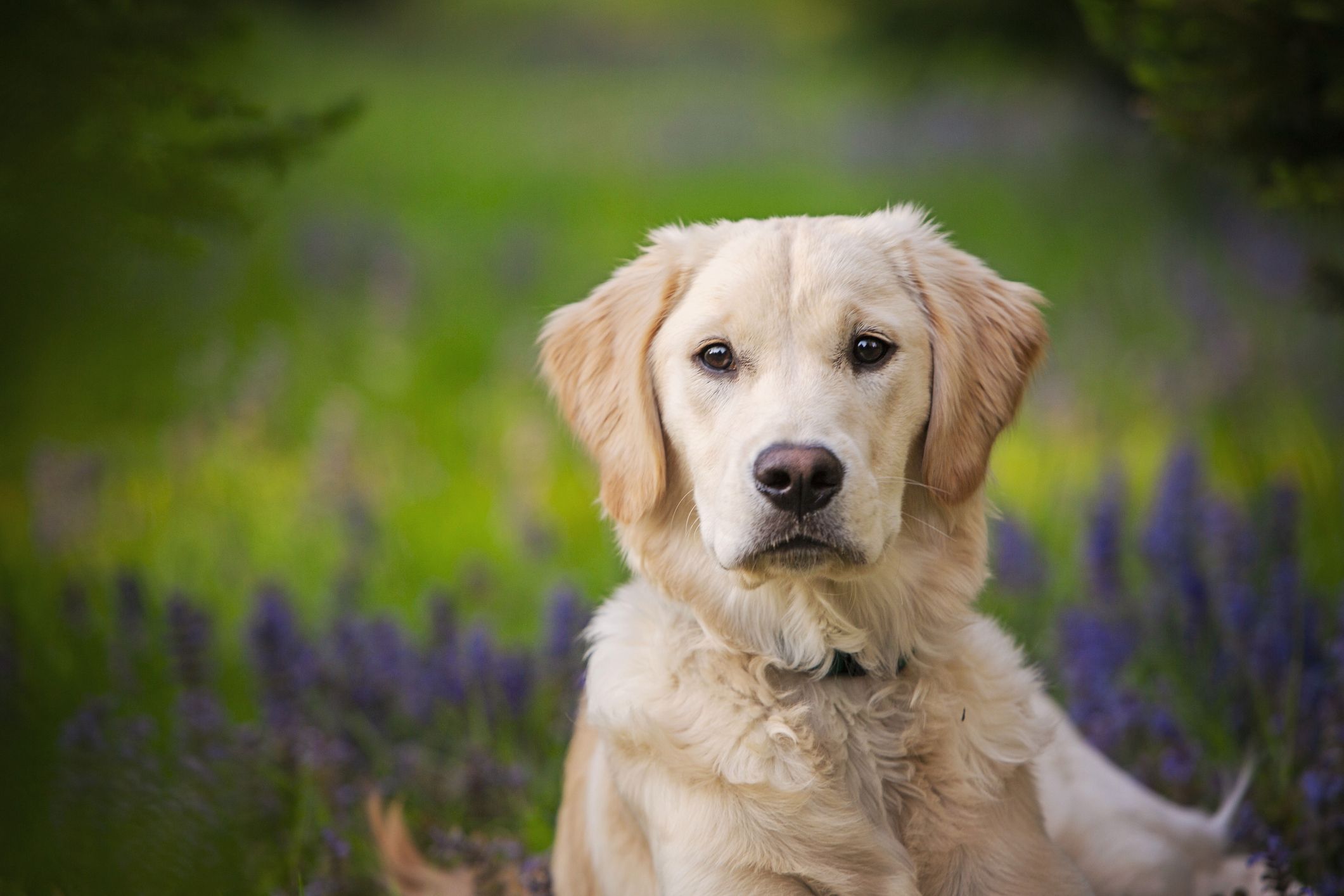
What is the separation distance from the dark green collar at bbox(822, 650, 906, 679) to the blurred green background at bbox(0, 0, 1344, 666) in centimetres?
159

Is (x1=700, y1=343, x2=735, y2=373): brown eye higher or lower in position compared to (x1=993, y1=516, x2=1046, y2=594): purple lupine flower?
A: higher

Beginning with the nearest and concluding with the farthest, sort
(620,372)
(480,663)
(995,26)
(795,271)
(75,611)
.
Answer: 1. (795,271)
2. (620,372)
3. (480,663)
4. (75,611)
5. (995,26)

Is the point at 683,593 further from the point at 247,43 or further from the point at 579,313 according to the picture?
the point at 247,43

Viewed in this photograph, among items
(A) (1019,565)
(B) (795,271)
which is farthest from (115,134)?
(A) (1019,565)

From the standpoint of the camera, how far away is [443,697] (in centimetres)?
372

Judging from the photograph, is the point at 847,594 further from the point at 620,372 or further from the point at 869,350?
the point at 620,372

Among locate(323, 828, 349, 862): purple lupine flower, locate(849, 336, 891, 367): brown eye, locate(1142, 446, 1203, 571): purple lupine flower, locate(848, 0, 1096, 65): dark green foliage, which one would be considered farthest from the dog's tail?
locate(848, 0, 1096, 65): dark green foliage

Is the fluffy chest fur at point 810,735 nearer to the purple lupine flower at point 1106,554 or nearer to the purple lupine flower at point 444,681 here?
the purple lupine flower at point 444,681

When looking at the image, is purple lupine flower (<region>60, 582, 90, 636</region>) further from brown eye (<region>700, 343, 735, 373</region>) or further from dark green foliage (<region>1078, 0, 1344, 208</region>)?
dark green foliage (<region>1078, 0, 1344, 208</region>)

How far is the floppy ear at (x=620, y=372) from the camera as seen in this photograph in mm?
2449

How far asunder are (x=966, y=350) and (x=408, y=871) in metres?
1.87

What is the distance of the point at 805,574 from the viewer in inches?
86.1

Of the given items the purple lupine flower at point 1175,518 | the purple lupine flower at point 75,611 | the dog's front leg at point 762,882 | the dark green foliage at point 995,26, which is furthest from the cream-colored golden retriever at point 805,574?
the dark green foliage at point 995,26

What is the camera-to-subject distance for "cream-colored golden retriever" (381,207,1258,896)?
2.17 metres
